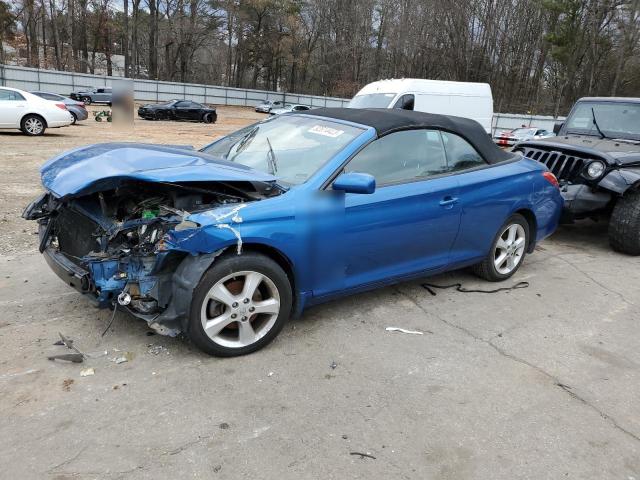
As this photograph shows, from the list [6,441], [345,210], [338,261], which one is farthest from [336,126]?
[6,441]

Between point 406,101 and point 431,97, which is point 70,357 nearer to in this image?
point 406,101

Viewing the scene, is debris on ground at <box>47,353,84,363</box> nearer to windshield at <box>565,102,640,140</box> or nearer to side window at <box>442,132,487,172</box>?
side window at <box>442,132,487,172</box>

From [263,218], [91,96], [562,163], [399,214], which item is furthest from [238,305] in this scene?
[91,96]

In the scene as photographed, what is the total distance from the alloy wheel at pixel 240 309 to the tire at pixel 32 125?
49.1ft

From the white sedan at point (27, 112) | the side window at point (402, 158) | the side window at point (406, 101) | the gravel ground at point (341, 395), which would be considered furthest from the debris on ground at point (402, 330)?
the white sedan at point (27, 112)

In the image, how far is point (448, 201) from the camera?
171 inches

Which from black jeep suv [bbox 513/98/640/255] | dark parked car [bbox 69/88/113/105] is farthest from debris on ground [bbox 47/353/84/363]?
dark parked car [bbox 69/88/113/105]

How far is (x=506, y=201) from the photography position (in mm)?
4883

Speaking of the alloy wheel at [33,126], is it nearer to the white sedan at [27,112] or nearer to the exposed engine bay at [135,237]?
the white sedan at [27,112]

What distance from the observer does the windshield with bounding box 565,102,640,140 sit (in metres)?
7.44

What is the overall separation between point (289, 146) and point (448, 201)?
1368 millimetres

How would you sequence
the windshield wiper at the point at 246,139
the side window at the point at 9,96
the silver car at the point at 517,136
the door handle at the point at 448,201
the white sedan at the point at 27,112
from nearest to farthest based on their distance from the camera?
the door handle at the point at 448,201
the windshield wiper at the point at 246,139
the side window at the point at 9,96
the white sedan at the point at 27,112
the silver car at the point at 517,136

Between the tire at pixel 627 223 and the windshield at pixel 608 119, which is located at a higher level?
the windshield at pixel 608 119

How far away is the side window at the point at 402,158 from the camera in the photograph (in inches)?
156
